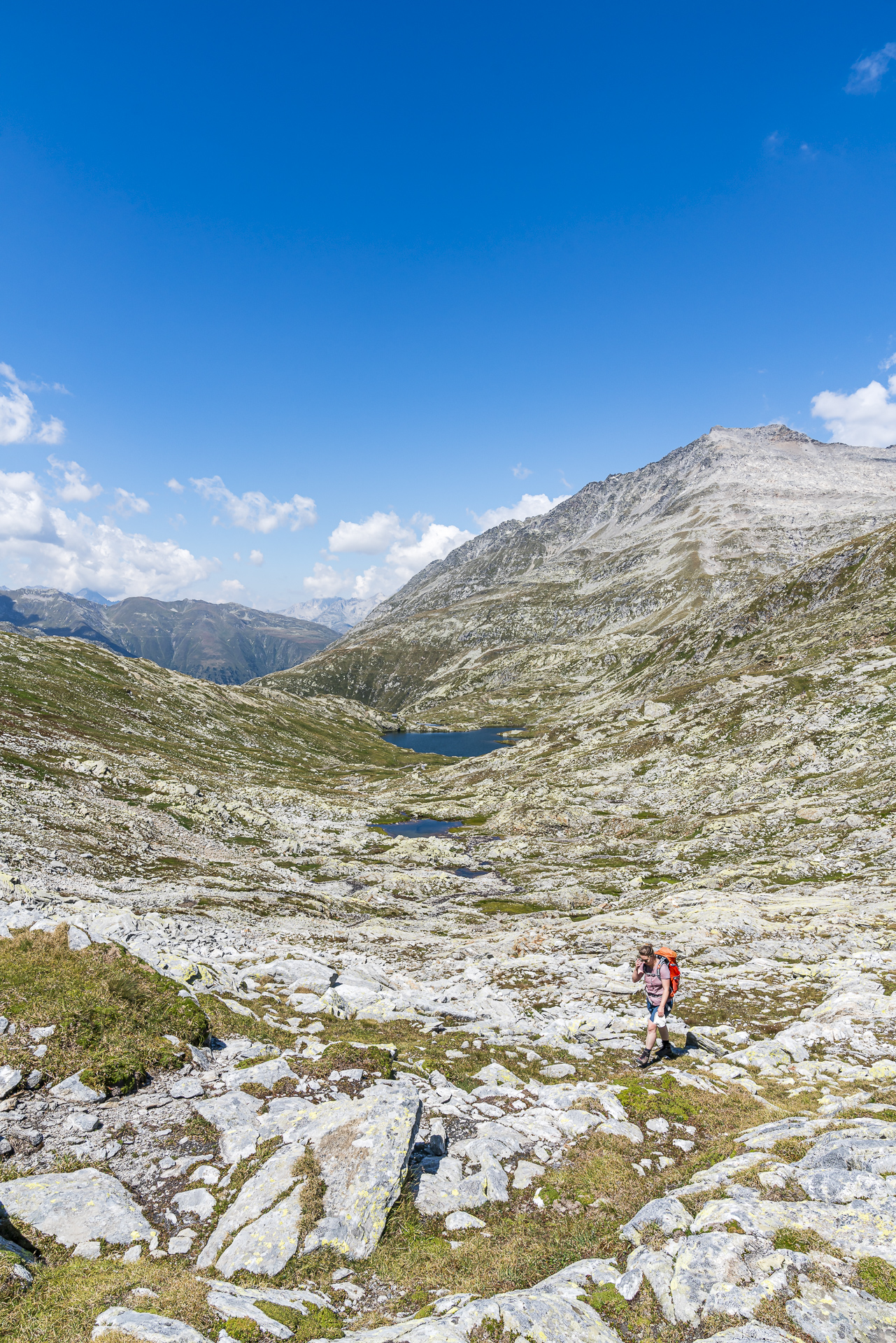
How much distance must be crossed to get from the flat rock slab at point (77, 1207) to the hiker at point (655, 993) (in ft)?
51.7

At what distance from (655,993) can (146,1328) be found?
56.9 feet

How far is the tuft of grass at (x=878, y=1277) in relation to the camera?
7652 millimetres

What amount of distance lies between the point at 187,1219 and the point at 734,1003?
83.4ft

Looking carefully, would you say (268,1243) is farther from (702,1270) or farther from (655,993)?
(655,993)

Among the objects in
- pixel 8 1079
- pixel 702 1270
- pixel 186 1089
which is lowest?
pixel 186 1089

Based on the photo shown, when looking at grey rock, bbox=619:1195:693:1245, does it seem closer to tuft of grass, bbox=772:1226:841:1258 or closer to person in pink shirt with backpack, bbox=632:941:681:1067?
tuft of grass, bbox=772:1226:841:1258

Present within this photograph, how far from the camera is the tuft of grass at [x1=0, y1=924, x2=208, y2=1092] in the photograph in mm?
13367

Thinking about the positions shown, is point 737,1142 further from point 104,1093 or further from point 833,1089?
point 104,1093

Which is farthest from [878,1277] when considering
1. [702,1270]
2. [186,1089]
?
[186,1089]

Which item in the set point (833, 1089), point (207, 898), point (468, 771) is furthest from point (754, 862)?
point (468, 771)

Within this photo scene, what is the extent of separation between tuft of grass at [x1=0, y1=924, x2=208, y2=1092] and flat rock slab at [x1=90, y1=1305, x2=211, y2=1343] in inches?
258

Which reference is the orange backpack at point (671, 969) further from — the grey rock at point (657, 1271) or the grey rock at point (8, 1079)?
the grey rock at point (8, 1079)

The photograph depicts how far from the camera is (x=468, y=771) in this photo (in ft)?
550

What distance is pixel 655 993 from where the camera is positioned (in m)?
20.1
